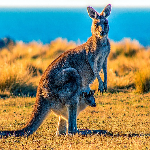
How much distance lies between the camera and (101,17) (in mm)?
5742

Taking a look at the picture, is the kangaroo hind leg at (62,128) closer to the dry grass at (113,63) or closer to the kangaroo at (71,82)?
the kangaroo at (71,82)

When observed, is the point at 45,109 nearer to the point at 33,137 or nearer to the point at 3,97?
the point at 33,137

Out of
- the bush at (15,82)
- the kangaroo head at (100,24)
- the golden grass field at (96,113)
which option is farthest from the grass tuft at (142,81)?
the kangaroo head at (100,24)

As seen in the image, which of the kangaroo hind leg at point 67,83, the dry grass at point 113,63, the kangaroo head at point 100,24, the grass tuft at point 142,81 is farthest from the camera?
the dry grass at point 113,63

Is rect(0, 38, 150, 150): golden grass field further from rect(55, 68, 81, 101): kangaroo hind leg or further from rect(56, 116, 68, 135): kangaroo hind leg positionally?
rect(55, 68, 81, 101): kangaroo hind leg

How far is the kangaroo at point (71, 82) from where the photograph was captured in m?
5.33

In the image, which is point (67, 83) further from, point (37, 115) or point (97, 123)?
point (97, 123)

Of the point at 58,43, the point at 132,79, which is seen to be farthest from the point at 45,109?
the point at 58,43

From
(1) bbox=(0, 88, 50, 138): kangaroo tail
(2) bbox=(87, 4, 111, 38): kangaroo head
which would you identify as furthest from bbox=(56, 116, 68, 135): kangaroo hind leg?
(2) bbox=(87, 4, 111, 38): kangaroo head

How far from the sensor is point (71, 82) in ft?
17.5

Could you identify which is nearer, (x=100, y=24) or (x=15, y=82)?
(x=100, y=24)

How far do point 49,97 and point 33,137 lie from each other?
31.8 inches

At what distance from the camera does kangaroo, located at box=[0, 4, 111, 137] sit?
533 cm

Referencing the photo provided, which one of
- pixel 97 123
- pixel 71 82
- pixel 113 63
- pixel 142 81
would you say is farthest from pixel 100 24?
pixel 113 63
